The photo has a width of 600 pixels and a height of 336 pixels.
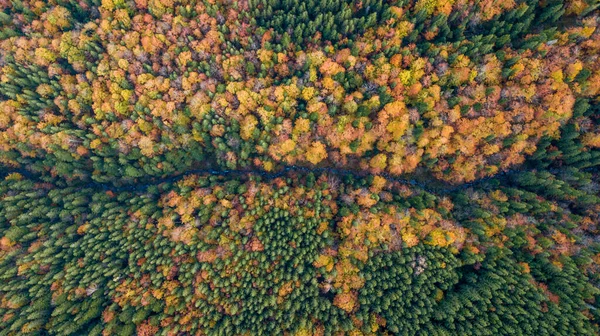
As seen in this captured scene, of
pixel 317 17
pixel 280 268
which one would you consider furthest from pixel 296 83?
pixel 280 268

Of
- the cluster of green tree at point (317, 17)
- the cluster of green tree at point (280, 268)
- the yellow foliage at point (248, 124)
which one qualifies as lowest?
the cluster of green tree at point (280, 268)

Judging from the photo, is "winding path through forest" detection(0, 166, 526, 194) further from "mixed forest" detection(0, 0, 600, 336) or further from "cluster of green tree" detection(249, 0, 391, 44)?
"cluster of green tree" detection(249, 0, 391, 44)

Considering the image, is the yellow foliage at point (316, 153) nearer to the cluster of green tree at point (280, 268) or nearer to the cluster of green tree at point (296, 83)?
the cluster of green tree at point (296, 83)

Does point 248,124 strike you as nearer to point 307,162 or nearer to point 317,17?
point 307,162

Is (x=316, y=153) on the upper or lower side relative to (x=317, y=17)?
lower

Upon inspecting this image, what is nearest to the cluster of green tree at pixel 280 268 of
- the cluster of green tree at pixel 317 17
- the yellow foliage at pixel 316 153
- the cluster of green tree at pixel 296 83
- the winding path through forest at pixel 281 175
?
the winding path through forest at pixel 281 175

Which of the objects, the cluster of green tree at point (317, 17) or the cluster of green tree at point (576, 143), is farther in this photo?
the cluster of green tree at point (317, 17)

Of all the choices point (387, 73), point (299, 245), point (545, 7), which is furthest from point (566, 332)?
point (545, 7)

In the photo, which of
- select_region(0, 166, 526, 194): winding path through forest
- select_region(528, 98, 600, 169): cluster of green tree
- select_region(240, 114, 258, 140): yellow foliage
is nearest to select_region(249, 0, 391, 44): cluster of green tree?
select_region(240, 114, 258, 140): yellow foliage
